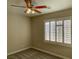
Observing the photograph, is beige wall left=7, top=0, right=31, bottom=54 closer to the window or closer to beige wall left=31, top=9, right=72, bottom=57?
beige wall left=31, top=9, right=72, bottom=57

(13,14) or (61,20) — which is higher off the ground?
(13,14)

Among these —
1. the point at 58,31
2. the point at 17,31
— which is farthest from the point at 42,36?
the point at 17,31

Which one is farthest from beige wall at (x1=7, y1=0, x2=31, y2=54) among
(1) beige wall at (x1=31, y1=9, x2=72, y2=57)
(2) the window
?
(2) the window

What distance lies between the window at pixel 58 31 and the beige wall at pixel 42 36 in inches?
12.0

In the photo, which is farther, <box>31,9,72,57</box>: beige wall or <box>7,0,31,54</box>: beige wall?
<box>7,0,31,54</box>: beige wall

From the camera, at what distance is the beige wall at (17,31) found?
14.5ft

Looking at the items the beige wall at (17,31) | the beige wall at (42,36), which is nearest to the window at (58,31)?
the beige wall at (42,36)

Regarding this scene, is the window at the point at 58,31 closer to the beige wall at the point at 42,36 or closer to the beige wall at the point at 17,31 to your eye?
the beige wall at the point at 42,36

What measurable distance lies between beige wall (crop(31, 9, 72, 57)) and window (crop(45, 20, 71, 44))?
304 mm

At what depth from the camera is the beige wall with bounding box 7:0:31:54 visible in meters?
4.42
